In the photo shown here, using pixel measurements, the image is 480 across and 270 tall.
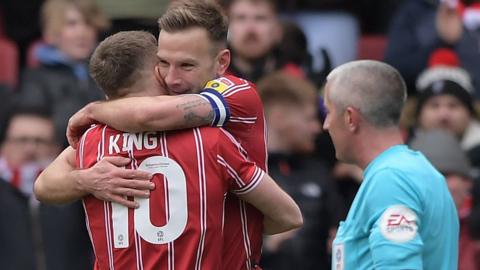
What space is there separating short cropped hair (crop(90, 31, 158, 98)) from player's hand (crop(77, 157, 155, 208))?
267mm

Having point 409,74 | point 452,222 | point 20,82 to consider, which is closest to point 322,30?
point 409,74

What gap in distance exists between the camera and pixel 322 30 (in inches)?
386

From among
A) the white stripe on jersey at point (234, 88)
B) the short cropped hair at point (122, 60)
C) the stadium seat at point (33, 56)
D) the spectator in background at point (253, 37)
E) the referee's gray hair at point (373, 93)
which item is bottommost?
the stadium seat at point (33, 56)

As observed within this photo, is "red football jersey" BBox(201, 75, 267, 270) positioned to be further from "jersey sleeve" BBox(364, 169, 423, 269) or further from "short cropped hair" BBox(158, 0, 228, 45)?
"jersey sleeve" BBox(364, 169, 423, 269)

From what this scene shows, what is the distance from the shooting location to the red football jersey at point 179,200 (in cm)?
472

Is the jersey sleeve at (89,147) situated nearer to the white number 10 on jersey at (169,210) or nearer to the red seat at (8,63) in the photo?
the white number 10 on jersey at (169,210)

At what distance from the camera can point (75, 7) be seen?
9188mm

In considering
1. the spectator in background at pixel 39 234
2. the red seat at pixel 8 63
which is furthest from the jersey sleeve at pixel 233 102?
the red seat at pixel 8 63

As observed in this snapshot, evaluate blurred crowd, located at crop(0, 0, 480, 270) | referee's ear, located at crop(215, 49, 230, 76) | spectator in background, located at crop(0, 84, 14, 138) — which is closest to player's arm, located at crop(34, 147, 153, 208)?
referee's ear, located at crop(215, 49, 230, 76)

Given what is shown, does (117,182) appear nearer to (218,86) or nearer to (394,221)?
(218,86)

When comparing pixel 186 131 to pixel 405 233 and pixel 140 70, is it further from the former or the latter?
pixel 405 233

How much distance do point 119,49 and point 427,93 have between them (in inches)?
171

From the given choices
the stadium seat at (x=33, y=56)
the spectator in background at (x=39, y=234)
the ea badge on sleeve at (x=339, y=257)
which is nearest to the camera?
the ea badge on sleeve at (x=339, y=257)

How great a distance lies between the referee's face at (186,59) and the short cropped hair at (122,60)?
0.05 metres
